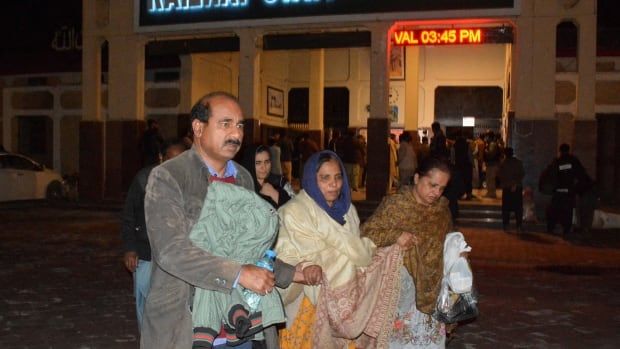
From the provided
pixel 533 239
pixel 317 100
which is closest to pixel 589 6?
pixel 533 239

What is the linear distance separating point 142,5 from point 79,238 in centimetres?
744

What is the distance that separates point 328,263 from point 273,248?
0.37 meters

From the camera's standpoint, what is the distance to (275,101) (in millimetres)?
24172

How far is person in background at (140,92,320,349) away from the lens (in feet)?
9.20

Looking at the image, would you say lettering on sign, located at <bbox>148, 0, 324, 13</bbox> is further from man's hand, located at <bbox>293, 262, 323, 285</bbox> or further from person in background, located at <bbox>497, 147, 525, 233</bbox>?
man's hand, located at <bbox>293, 262, 323, 285</bbox>

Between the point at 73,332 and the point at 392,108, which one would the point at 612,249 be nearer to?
the point at 73,332

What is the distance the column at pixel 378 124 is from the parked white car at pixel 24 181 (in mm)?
9753

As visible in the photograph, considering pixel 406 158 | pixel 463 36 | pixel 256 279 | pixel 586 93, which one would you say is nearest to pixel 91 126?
pixel 406 158

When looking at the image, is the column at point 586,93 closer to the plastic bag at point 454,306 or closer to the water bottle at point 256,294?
the plastic bag at point 454,306

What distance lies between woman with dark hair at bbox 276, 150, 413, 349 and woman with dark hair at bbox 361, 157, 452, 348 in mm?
332

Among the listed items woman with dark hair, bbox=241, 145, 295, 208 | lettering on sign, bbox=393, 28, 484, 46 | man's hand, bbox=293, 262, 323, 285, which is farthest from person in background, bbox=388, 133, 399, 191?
man's hand, bbox=293, 262, 323, 285

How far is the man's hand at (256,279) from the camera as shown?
2828mm

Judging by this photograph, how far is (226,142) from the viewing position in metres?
3.09

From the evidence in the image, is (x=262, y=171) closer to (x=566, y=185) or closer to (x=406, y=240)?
(x=406, y=240)
